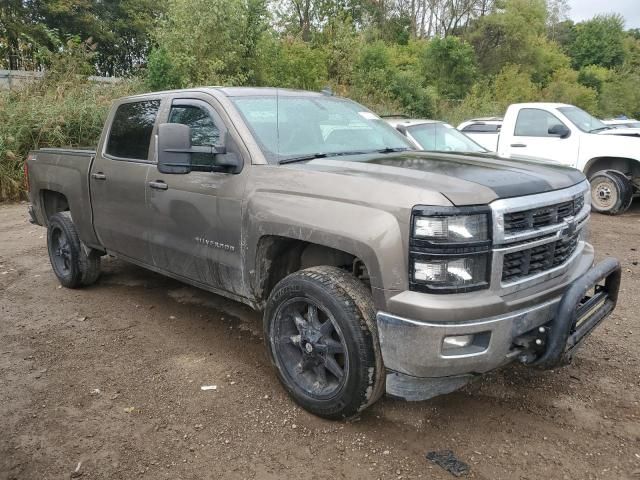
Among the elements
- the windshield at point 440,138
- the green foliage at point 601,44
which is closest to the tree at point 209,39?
the windshield at point 440,138

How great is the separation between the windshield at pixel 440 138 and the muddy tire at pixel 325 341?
5377mm

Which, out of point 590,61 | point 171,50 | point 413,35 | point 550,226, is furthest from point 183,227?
point 590,61

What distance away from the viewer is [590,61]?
168 feet

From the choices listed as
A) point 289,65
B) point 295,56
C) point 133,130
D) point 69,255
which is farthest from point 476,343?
point 295,56

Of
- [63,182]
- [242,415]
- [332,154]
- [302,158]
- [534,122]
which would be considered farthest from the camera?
[534,122]

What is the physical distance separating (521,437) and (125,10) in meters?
32.7

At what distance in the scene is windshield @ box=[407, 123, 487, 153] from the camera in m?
8.05

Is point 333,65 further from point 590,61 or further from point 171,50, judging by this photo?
point 590,61

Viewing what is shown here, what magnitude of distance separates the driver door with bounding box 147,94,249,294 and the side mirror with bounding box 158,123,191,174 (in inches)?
8.9

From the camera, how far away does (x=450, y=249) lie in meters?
2.52

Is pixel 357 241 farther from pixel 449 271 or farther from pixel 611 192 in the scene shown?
pixel 611 192

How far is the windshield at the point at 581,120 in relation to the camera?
9375 mm

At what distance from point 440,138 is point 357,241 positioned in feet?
19.5

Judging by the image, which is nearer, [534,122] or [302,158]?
[302,158]
